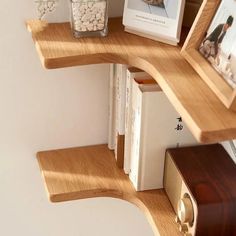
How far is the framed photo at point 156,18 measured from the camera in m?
1.11

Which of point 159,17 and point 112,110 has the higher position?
point 159,17

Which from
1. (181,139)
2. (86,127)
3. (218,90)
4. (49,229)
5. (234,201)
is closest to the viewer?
(218,90)

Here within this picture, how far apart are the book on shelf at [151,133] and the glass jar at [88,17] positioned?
14 cm

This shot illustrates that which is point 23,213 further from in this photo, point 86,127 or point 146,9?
point 146,9

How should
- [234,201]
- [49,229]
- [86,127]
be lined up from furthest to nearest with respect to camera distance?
[49,229]
[86,127]
[234,201]

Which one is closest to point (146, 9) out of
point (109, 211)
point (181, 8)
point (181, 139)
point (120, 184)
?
point (181, 8)

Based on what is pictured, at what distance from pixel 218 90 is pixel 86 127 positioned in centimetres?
54

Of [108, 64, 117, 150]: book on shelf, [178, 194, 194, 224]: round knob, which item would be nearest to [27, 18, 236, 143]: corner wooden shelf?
[108, 64, 117, 150]: book on shelf

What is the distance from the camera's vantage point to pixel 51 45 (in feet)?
3.70

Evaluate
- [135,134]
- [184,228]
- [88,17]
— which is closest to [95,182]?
[135,134]

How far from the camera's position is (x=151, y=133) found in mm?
1164

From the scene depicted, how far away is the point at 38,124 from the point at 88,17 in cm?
34

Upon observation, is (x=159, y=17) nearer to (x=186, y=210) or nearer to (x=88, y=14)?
(x=88, y=14)

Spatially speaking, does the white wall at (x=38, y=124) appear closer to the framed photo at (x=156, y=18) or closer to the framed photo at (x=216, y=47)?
the framed photo at (x=156, y=18)
